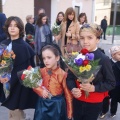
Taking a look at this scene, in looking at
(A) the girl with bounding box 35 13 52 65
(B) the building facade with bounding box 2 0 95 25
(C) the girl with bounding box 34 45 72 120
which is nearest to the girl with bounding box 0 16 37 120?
(C) the girl with bounding box 34 45 72 120

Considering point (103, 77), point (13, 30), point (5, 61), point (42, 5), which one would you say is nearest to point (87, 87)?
point (103, 77)

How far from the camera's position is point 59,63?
9.86 feet

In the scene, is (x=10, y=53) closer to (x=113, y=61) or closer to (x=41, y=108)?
(x=41, y=108)

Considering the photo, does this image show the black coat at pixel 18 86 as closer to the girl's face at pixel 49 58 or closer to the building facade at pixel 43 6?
the girl's face at pixel 49 58

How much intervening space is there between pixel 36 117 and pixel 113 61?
1.51 meters

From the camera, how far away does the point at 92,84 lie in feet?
8.41

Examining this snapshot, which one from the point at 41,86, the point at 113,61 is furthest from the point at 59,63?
the point at 113,61

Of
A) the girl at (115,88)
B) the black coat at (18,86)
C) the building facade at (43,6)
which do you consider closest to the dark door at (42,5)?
the building facade at (43,6)

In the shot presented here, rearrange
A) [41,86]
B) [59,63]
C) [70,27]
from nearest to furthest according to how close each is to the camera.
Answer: [41,86], [59,63], [70,27]

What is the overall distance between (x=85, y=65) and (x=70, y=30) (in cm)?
373

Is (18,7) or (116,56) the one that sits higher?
(18,7)

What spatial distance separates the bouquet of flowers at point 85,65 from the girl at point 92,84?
0.13m

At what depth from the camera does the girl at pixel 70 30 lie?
588cm

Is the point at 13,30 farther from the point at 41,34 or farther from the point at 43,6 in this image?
the point at 43,6
